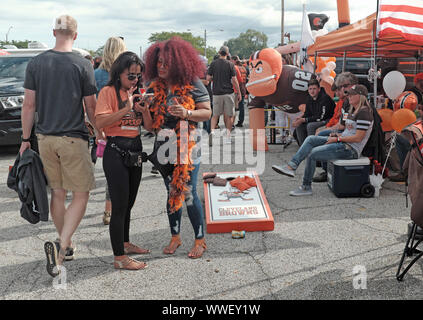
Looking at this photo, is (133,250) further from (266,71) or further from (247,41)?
(247,41)

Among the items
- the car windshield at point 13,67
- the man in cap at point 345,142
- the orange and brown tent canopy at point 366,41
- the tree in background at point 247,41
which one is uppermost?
the tree in background at point 247,41

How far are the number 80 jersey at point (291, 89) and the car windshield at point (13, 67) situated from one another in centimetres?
571

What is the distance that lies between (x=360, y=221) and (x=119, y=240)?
2.80 metres

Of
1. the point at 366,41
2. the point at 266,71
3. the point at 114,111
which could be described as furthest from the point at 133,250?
the point at 266,71

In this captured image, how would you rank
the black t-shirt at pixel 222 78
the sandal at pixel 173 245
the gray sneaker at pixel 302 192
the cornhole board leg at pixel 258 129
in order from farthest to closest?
the black t-shirt at pixel 222 78 → the cornhole board leg at pixel 258 129 → the gray sneaker at pixel 302 192 → the sandal at pixel 173 245

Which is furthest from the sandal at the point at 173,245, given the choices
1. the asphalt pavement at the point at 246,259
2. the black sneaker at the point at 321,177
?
the black sneaker at the point at 321,177

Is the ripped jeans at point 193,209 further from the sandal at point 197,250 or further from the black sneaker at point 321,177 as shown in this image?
the black sneaker at point 321,177

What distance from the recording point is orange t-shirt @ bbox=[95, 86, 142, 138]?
342cm

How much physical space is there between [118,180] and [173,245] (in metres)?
0.97

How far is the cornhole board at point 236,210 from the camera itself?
461 cm

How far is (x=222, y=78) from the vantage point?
10.2 metres

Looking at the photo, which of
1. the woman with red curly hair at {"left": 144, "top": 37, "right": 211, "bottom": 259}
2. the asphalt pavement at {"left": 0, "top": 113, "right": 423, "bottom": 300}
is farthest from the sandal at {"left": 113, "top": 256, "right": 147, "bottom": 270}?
the woman with red curly hair at {"left": 144, "top": 37, "right": 211, "bottom": 259}

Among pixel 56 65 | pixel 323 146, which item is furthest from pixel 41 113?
pixel 323 146
